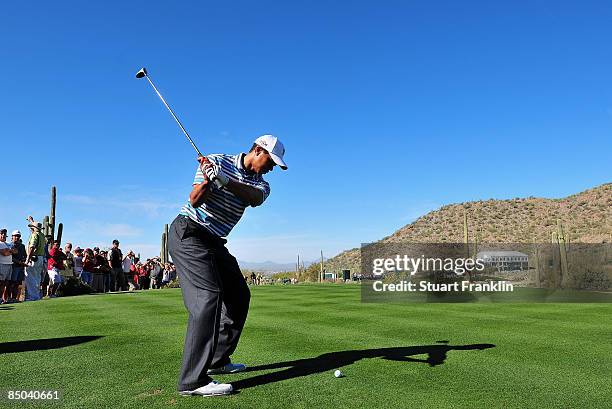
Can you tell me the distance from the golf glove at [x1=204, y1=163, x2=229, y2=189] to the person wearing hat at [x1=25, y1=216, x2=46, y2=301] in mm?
14395

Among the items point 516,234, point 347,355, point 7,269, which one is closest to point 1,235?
point 7,269

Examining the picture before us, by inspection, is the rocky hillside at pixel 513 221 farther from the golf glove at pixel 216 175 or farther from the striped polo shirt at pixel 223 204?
the golf glove at pixel 216 175

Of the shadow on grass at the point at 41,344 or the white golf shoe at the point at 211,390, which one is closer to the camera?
the white golf shoe at the point at 211,390

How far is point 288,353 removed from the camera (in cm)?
679

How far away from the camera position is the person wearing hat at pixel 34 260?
55.7 feet

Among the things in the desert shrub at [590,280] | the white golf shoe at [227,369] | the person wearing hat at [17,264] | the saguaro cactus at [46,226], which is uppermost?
the saguaro cactus at [46,226]

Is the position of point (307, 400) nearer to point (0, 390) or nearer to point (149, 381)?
point (149, 381)

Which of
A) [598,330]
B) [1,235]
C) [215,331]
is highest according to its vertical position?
[1,235]

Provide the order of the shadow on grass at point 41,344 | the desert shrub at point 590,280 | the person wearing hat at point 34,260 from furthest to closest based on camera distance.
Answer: the desert shrub at point 590,280
the person wearing hat at point 34,260
the shadow on grass at point 41,344

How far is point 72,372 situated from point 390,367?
3.42m

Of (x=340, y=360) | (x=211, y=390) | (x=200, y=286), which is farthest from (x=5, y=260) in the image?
(x=211, y=390)

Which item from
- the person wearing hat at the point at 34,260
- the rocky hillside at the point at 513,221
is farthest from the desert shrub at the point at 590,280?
the rocky hillside at the point at 513,221

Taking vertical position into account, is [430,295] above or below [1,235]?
below

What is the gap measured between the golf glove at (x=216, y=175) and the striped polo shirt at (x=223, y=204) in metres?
0.19
